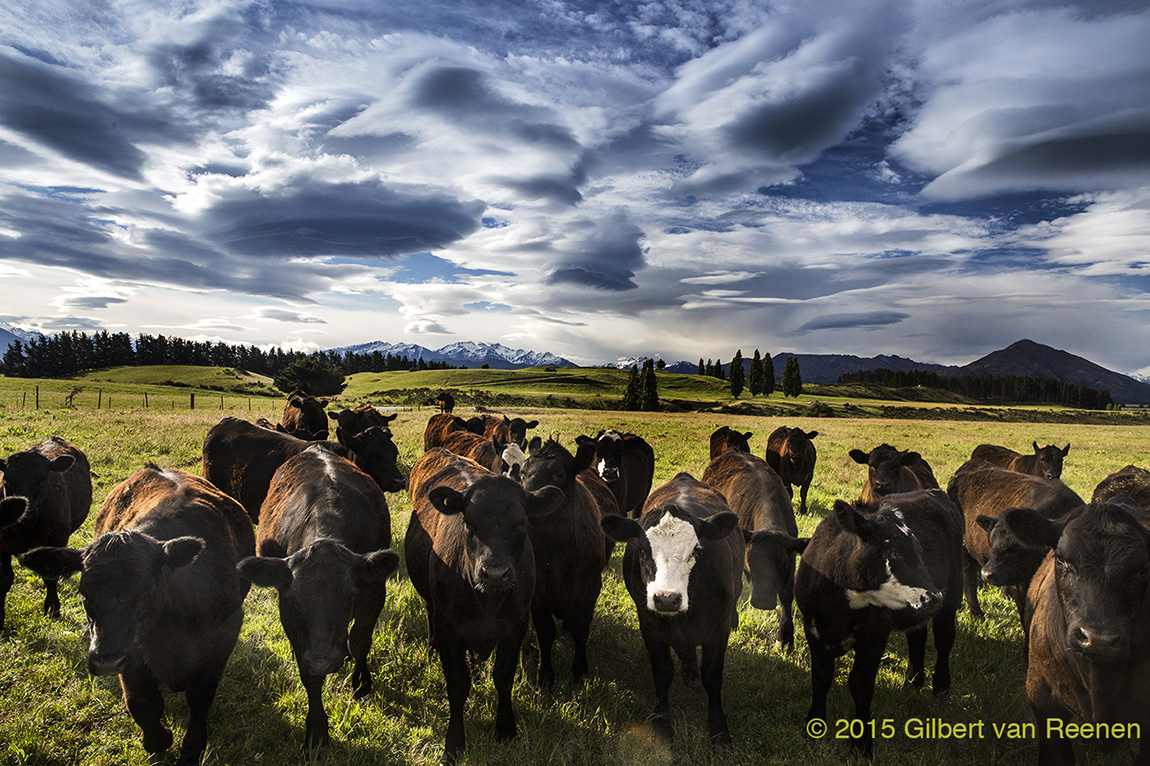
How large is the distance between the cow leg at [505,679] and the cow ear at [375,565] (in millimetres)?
1282

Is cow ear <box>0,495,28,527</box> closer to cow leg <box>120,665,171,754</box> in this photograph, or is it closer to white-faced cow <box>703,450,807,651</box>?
cow leg <box>120,665,171,754</box>

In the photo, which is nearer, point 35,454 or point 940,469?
point 35,454

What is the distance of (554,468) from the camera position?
21.3ft

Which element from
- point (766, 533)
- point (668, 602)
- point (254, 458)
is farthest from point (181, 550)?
point (254, 458)

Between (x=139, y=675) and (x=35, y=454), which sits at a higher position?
(x=35, y=454)

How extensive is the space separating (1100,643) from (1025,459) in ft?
38.7

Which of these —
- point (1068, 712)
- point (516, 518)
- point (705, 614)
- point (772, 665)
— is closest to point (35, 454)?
point (516, 518)

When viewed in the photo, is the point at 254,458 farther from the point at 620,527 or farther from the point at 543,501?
the point at 620,527

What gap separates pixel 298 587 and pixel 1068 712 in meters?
5.94

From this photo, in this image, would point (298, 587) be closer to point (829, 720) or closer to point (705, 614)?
point (705, 614)

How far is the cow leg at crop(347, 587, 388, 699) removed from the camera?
5.72 meters

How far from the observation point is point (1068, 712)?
13.3ft

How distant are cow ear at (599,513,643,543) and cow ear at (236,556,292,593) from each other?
8.97 ft

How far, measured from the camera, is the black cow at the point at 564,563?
6117mm
